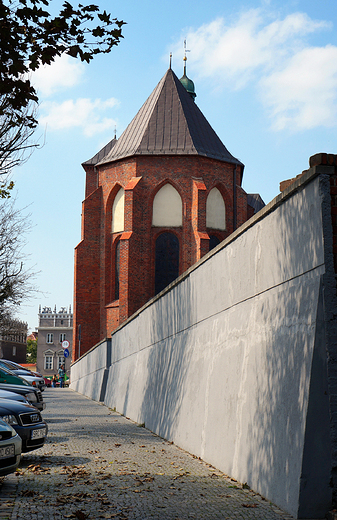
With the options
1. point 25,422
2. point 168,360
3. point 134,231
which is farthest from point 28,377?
point 25,422

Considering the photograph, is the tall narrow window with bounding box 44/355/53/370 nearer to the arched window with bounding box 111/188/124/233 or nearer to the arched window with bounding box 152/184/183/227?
the arched window with bounding box 111/188/124/233

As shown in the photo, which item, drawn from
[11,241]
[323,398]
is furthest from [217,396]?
[11,241]

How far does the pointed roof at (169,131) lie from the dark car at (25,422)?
85.8ft

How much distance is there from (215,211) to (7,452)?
28573 mm

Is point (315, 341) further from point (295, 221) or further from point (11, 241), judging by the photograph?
point (11, 241)

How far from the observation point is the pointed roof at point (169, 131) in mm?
34344

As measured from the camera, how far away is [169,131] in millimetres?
35375

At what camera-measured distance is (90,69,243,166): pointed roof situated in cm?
3434

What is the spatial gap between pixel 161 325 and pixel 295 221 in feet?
26.6

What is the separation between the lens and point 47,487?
6883 millimetres

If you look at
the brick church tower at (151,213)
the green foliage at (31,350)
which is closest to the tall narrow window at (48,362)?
the green foliage at (31,350)

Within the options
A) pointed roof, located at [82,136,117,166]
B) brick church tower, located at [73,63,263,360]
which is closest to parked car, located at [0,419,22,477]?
brick church tower, located at [73,63,263,360]

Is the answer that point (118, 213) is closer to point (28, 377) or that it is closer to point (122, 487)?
point (28, 377)

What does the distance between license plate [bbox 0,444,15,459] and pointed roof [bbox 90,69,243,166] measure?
92.0 feet
